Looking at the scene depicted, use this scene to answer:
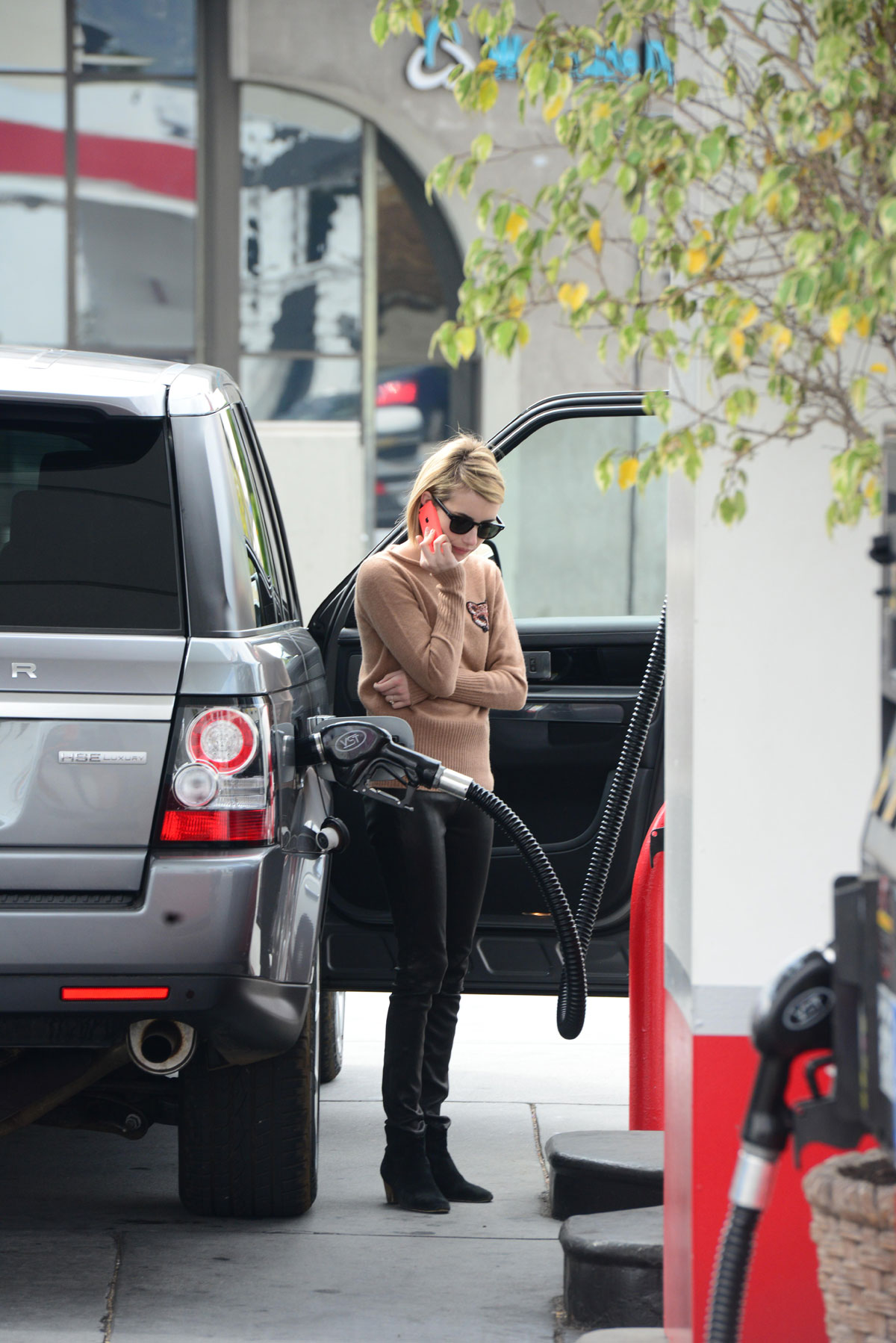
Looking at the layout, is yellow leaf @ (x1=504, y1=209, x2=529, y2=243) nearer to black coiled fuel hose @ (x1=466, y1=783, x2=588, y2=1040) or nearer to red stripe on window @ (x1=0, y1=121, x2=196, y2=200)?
black coiled fuel hose @ (x1=466, y1=783, x2=588, y2=1040)

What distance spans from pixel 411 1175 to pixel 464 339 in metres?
2.66

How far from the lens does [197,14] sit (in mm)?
13961

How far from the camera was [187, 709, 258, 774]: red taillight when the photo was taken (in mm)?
3471

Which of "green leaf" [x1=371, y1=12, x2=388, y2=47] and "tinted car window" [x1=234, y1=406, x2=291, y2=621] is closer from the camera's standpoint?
"green leaf" [x1=371, y1=12, x2=388, y2=47]

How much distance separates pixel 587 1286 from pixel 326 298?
38.5ft

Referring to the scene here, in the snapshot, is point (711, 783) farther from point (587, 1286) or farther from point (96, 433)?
point (96, 433)

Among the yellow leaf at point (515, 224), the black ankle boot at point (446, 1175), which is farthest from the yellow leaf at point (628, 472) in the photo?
the black ankle boot at point (446, 1175)

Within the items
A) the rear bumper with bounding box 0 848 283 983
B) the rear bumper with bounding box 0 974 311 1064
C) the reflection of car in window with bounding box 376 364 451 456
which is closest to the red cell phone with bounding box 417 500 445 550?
the rear bumper with bounding box 0 848 283 983

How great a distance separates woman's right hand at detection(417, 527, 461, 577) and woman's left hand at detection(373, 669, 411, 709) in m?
0.28

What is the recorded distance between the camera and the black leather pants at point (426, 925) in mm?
4188

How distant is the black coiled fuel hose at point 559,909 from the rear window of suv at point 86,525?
92 cm

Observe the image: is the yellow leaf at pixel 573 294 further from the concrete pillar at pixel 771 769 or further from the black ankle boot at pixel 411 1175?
the black ankle boot at pixel 411 1175

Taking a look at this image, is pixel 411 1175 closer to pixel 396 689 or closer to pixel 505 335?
pixel 396 689

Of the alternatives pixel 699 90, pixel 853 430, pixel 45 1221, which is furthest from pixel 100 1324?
pixel 699 90
